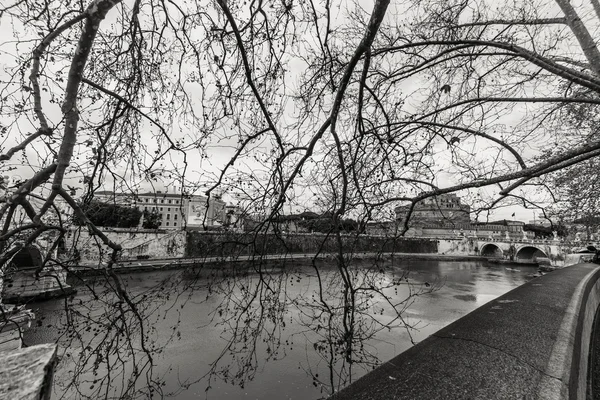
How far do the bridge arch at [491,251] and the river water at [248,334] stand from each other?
37.3 m

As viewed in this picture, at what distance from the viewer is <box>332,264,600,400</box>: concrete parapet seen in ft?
4.47

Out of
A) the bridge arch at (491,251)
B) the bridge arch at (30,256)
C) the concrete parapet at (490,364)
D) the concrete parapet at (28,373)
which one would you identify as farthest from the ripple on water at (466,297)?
the bridge arch at (491,251)

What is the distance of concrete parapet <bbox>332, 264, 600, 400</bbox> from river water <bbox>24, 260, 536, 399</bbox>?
0.55m

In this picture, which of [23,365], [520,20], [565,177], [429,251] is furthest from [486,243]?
[23,365]

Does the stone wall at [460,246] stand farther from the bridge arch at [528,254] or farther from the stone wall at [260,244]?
the stone wall at [260,244]

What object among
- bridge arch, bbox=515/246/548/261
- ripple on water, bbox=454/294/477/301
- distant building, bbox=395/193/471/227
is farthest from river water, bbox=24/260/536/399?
bridge arch, bbox=515/246/548/261

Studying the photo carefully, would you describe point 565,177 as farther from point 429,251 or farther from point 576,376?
point 429,251

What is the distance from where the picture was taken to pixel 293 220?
2.95 m

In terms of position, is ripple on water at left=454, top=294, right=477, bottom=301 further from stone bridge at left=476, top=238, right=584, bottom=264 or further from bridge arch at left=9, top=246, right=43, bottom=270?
bridge arch at left=9, top=246, right=43, bottom=270

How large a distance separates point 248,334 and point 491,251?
59.6m

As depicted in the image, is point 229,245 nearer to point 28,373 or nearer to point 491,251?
point 28,373

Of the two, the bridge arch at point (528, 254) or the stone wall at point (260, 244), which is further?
the bridge arch at point (528, 254)

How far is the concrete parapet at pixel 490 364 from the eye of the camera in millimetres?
1361

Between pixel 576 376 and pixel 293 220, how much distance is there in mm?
2202
